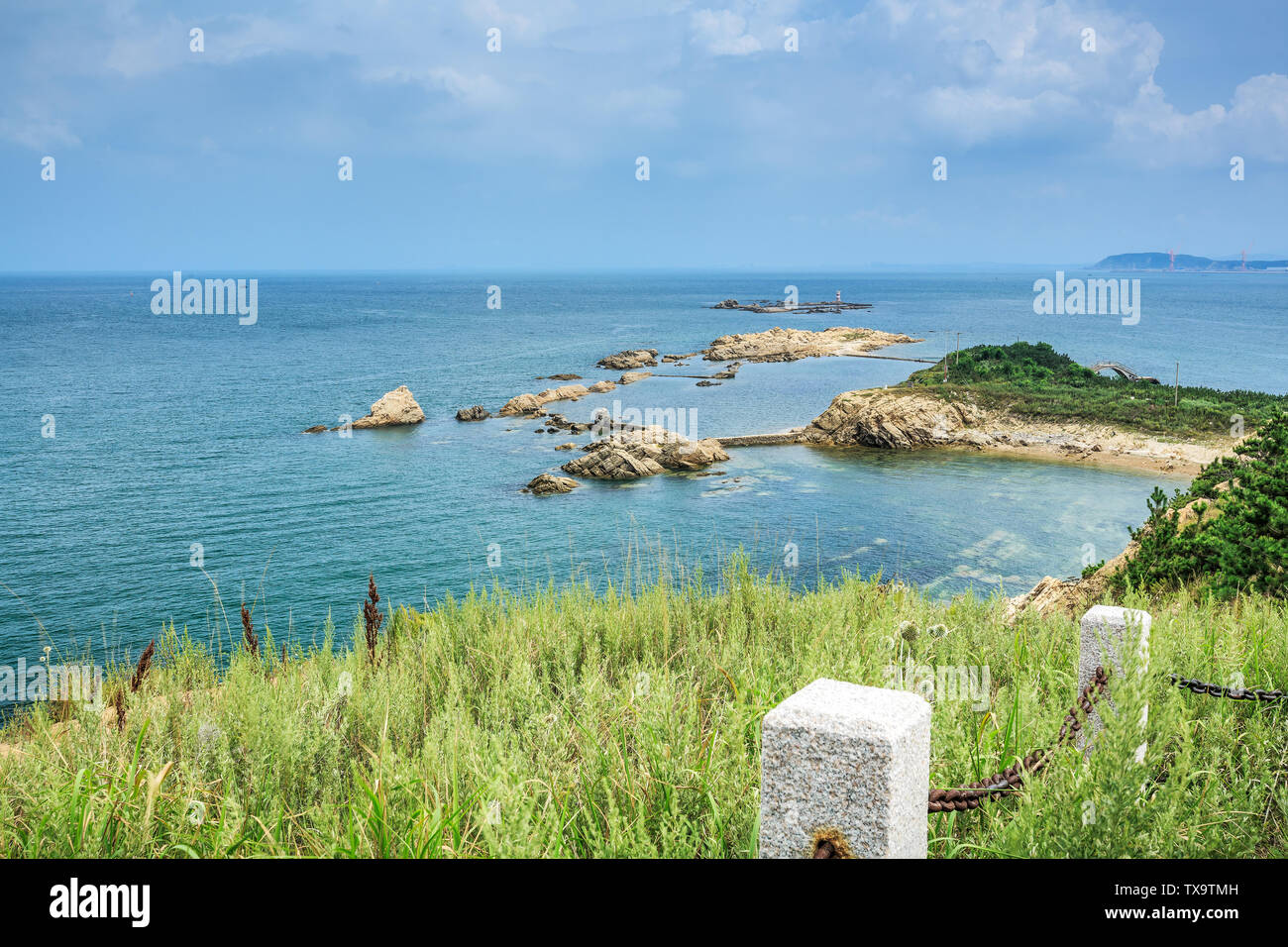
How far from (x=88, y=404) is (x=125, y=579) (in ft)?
106

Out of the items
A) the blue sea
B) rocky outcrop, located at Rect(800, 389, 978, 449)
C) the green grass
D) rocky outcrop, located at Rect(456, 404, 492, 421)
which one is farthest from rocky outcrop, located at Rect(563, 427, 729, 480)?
the green grass

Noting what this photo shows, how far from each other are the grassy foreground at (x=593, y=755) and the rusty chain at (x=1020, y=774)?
84 millimetres

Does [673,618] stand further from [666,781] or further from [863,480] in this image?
[863,480]

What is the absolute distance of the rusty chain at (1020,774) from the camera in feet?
7.97

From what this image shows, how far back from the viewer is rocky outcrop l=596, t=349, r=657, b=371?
5844cm

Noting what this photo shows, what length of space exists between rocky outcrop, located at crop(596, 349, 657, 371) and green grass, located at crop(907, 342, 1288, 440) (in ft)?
68.4

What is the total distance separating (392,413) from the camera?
131ft

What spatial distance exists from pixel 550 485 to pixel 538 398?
16566 millimetres

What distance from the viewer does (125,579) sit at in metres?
20.3

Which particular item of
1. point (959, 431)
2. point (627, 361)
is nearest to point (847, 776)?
point (959, 431)

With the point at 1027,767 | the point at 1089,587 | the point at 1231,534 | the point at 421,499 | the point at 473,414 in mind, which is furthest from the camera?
the point at 473,414

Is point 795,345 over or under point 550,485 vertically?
over

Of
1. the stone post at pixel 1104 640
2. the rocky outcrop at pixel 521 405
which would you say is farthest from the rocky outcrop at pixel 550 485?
the stone post at pixel 1104 640

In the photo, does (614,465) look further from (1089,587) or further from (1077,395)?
(1077,395)
